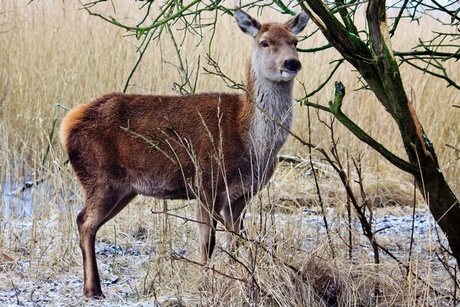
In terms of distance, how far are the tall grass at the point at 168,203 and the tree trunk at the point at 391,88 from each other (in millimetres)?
351

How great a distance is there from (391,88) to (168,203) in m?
3.71

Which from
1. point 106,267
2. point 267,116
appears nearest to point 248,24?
point 267,116

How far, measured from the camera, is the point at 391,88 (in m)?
3.94

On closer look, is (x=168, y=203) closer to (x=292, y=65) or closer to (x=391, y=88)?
(x=292, y=65)

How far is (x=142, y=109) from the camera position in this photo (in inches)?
212

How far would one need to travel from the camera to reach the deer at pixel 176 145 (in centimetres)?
513

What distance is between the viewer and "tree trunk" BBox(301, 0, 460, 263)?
12.8 feet

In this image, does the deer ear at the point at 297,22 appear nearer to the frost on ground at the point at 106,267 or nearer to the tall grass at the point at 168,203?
the tall grass at the point at 168,203

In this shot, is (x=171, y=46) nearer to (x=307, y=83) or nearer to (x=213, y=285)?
(x=307, y=83)

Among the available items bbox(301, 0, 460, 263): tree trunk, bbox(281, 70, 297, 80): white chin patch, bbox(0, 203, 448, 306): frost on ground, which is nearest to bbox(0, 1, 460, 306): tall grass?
bbox(0, 203, 448, 306): frost on ground

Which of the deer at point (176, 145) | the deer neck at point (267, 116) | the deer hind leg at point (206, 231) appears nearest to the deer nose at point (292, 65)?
the deer at point (176, 145)

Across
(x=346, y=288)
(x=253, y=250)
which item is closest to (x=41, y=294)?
(x=253, y=250)

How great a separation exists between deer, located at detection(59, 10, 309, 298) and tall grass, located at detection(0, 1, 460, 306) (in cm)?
25

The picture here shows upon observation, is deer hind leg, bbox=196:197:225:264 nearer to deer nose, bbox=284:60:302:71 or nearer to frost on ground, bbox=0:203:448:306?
frost on ground, bbox=0:203:448:306
